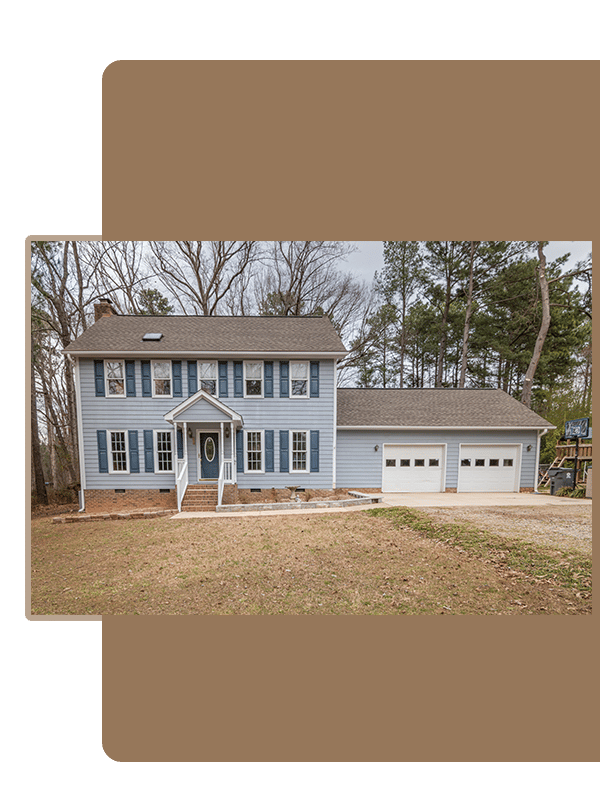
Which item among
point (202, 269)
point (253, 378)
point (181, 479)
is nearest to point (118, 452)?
point (181, 479)

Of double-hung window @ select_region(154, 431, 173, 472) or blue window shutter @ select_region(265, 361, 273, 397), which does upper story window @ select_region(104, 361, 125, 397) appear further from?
blue window shutter @ select_region(265, 361, 273, 397)

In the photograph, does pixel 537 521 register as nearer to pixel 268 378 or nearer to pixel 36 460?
pixel 268 378

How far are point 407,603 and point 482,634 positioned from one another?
18.3 inches

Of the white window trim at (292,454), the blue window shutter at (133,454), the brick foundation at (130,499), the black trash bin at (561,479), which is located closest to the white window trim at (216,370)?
the blue window shutter at (133,454)

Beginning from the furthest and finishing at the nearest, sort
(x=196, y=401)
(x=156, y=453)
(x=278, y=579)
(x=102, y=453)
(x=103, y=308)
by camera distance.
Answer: (x=156, y=453) < (x=196, y=401) < (x=102, y=453) < (x=103, y=308) < (x=278, y=579)

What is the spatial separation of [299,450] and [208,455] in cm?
197

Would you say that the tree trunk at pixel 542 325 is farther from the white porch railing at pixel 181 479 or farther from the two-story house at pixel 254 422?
the white porch railing at pixel 181 479

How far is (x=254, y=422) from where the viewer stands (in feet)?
22.1

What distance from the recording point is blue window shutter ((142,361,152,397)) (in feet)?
19.8

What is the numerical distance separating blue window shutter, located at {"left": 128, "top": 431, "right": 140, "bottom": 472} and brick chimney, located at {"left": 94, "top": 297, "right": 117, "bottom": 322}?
2.17 metres

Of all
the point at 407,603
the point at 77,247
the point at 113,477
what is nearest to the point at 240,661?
the point at 407,603

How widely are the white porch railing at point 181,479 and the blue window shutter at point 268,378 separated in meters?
2.24
